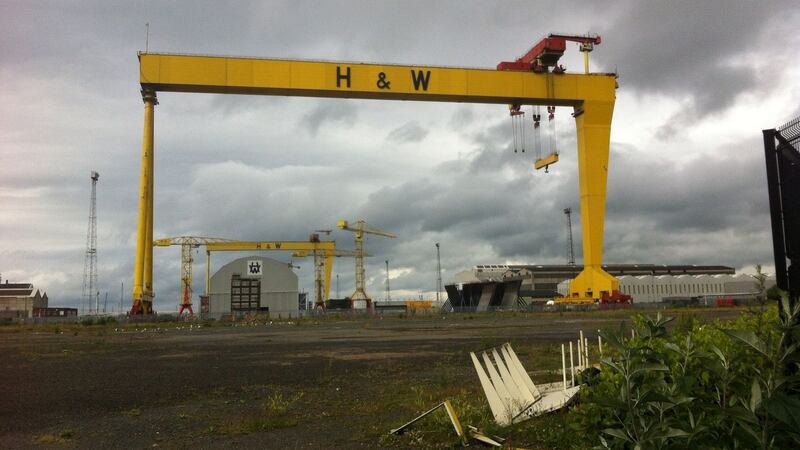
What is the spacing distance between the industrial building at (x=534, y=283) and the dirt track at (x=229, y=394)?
40.4 metres

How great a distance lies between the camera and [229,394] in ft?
30.7

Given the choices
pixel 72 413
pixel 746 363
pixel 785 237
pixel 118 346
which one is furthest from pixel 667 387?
pixel 118 346

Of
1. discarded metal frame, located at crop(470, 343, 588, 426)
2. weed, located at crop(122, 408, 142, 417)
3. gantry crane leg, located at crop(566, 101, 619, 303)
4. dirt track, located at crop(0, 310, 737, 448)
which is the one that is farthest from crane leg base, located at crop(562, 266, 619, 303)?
weed, located at crop(122, 408, 142, 417)

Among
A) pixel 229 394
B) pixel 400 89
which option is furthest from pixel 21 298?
pixel 229 394

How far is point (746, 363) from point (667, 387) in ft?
1.73

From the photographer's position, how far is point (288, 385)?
400 inches

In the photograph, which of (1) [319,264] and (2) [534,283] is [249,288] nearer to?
(1) [319,264]

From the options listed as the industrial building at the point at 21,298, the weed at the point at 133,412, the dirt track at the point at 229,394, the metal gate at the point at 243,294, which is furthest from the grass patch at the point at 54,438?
the industrial building at the point at 21,298

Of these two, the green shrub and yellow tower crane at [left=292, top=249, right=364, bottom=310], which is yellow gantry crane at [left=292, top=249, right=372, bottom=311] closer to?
yellow tower crane at [left=292, top=249, right=364, bottom=310]

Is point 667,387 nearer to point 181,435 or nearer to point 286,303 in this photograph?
point 181,435

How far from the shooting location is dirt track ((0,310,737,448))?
6438mm

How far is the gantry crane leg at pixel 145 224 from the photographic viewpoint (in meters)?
34.7

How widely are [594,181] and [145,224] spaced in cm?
2845

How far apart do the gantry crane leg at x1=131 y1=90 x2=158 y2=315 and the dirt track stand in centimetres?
1845
